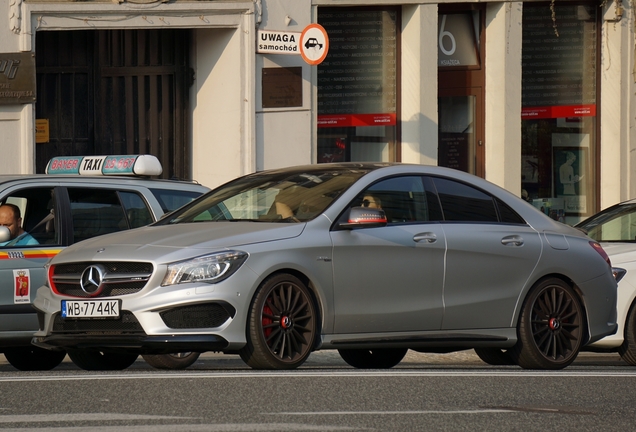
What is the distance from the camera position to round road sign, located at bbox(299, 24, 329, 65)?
17797 mm

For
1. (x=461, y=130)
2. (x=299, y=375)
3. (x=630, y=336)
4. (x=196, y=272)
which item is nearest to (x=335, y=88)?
(x=461, y=130)

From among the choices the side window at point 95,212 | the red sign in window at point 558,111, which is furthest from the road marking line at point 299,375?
the red sign in window at point 558,111

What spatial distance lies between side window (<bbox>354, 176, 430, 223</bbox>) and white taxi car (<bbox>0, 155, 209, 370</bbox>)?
2.37 metres

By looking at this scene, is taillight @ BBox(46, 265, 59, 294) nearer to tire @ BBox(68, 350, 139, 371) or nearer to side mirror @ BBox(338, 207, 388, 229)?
tire @ BBox(68, 350, 139, 371)

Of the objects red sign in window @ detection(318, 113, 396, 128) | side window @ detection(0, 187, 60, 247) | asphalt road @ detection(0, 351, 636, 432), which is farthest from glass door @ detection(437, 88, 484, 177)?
asphalt road @ detection(0, 351, 636, 432)

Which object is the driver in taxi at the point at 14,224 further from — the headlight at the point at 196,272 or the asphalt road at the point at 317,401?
the headlight at the point at 196,272

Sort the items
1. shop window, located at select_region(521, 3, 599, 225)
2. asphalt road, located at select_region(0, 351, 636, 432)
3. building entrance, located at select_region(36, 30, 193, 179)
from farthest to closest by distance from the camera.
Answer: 1. shop window, located at select_region(521, 3, 599, 225)
2. building entrance, located at select_region(36, 30, 193, 179)
3. asphalt road, located at select_region(0, 351, 636, 432)

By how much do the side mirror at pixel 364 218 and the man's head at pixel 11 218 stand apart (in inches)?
110

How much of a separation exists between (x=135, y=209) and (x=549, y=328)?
345 cm

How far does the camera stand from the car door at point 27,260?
986 centimetres

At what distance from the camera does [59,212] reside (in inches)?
412

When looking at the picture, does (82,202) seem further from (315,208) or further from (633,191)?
(633,191)

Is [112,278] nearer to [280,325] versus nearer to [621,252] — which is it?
[280,325]

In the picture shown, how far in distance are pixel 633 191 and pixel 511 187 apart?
2038 millimetres
